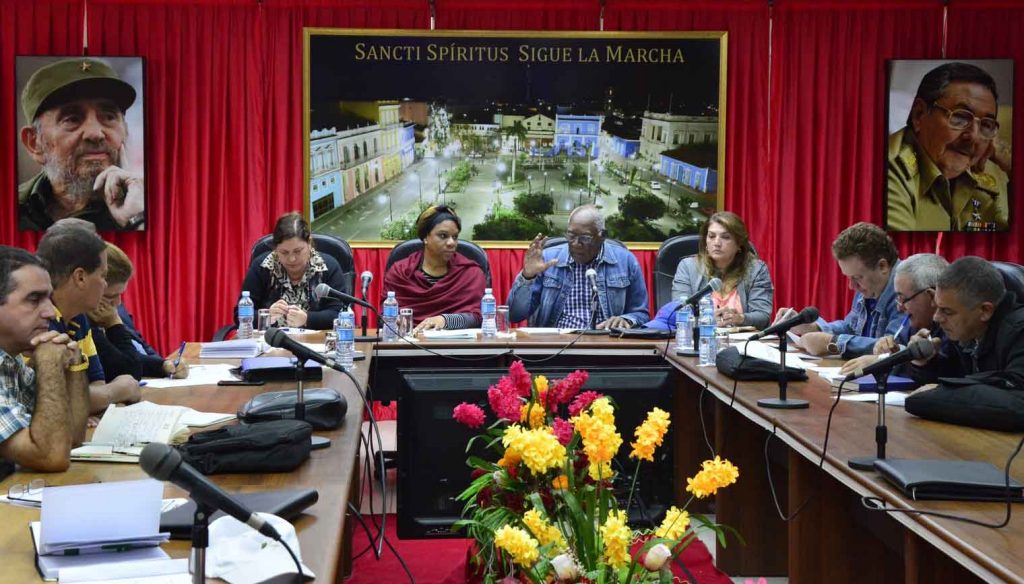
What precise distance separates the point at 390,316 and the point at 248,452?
267cm

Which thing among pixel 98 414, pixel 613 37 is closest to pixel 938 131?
pixel 613 37

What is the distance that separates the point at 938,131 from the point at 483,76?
106 inches

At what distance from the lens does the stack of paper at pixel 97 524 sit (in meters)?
1.43

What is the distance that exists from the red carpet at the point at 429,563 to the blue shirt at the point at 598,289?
1393mm

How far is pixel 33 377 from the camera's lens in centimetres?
208

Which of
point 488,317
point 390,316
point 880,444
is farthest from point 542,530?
point 390,316

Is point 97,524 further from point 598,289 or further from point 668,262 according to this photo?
point 668,262

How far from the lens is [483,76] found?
6133 mm

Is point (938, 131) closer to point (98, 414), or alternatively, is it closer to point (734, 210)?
point (734, 210)

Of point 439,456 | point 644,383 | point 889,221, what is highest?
point 889,221

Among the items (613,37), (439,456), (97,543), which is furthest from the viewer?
(613,37)

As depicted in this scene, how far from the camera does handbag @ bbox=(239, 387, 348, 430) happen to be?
233 centimetres

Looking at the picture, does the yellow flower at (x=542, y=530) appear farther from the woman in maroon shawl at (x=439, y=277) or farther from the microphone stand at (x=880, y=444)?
the woman in maroon shawl at (x=439, y=277)

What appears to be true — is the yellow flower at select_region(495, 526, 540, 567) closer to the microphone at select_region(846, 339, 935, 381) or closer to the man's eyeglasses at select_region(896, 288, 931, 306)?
the microphone at select_region(846, 339, 935, 381)
